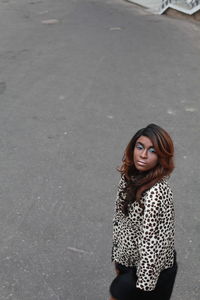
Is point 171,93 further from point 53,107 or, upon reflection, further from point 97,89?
point 53,107

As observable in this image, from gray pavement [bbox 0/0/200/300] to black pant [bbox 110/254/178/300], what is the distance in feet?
3.85

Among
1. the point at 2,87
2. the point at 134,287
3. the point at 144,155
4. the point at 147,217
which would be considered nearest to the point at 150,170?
the point at 144,155

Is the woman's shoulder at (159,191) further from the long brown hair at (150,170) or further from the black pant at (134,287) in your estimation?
the black pant at (134,287)

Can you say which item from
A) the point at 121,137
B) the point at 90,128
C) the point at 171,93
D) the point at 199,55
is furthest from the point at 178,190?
the point at 199,55

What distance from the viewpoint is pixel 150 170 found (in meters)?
2.62

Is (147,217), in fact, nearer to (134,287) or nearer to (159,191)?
(159,191)

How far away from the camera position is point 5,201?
533cm

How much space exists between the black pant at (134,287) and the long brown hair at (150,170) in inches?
17.9

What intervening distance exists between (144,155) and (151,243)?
554 millimetres

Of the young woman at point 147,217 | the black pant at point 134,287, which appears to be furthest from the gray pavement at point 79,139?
the young woman at point 147,217

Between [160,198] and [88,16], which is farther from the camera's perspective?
[88,16]

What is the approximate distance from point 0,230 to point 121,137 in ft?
9.20

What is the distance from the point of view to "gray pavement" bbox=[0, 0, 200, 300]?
14.0ft

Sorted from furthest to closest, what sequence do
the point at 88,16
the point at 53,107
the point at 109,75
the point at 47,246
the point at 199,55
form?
the point at 88,16 → the point at 199,55 → the point at 109,75 → the point at 53,107 → the point at 47,246
